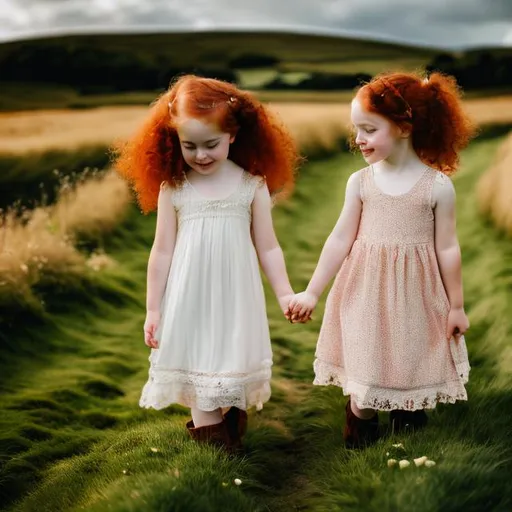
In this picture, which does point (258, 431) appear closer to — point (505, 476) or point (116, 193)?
point (505, 476)

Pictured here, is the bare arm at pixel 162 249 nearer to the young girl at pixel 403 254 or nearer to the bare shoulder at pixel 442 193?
the young girl at pixel 403 254

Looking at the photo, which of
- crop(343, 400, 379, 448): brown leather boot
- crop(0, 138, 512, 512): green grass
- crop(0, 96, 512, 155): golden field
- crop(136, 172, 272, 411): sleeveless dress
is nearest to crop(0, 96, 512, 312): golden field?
crop(0, 96, 512, 155): golden field

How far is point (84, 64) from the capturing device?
9594mm

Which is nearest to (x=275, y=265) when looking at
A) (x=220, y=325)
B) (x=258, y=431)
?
(x=220, y=325)

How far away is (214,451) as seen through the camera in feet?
12.1

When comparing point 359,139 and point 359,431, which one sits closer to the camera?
point 359,139

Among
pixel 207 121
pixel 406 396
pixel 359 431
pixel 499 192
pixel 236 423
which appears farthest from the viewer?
pixel 499 192

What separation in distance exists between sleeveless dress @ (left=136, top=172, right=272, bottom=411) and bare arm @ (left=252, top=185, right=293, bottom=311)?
0.09 meters

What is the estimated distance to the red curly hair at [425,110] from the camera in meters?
3.68

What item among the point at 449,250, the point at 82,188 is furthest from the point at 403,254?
the point at 82,188

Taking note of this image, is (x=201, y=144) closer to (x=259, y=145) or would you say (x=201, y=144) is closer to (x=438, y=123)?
(x=259, y=145)

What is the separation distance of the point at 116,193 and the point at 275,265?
13.1 feet

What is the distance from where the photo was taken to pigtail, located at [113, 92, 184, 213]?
383 cm

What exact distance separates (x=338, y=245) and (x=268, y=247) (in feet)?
1.15
